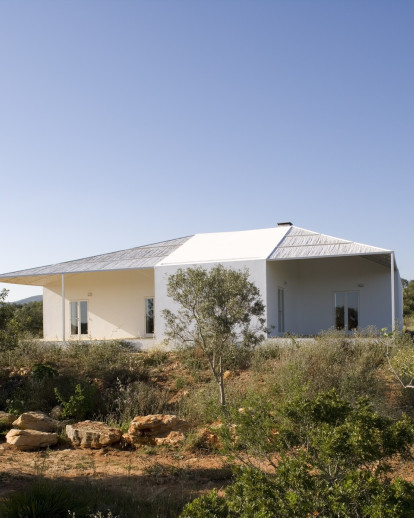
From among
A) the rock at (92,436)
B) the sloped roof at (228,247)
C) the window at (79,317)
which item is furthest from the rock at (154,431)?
the window at (79,317)

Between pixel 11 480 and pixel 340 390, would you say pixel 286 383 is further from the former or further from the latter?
pixel 11 480

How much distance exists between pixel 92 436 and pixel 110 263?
1209cm

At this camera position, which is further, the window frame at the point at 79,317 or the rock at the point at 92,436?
the window frame at the point at 79,317

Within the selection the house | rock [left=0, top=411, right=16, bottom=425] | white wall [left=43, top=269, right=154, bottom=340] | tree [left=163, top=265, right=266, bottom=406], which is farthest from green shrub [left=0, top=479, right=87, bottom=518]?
white wall [left=43, top=269, right=154, bottom=340]

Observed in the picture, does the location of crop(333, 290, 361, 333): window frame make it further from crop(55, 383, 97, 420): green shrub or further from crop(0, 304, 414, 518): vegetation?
crop(55, 383, 97, 420): green shrub

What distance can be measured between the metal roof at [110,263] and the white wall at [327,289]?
4.86m

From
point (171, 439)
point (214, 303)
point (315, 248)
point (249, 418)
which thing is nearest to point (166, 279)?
point (315, 248)

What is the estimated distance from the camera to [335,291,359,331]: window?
20922 millimetres

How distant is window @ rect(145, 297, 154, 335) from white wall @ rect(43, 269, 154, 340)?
0.40 feet

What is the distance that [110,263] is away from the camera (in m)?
21.5

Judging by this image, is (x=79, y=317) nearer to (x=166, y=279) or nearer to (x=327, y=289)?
(x=166, y=279)

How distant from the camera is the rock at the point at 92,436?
986 cm

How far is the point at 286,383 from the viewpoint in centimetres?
1156

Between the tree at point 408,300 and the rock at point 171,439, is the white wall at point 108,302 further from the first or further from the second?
the tree at point 408,300
